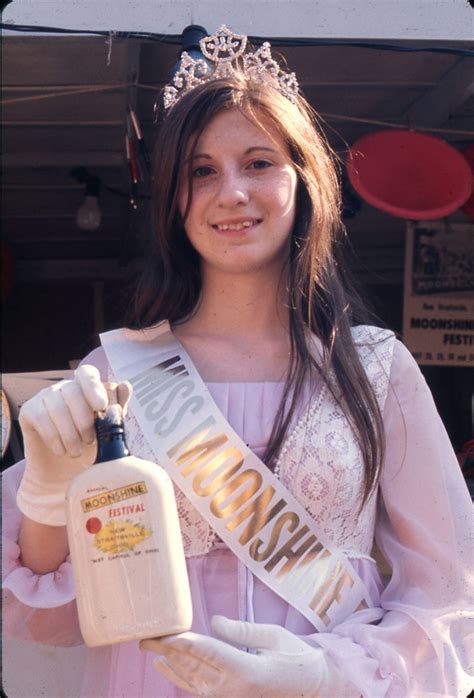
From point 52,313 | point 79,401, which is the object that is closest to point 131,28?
point 79,401

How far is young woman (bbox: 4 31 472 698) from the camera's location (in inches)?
59.7

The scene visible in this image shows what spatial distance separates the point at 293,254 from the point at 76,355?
4933 mm

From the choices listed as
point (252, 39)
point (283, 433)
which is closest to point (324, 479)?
point (283, 433)

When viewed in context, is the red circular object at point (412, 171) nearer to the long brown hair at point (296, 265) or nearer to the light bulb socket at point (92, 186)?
the light bulb socket at point (92, 186)

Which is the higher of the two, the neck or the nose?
the nose

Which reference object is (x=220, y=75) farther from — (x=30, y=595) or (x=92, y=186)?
(x=92, y=186)

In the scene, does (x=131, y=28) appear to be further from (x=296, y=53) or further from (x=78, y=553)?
(x=78, y=553)

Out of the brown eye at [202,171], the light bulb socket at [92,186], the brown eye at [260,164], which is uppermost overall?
the light bulb socket at [92,186]

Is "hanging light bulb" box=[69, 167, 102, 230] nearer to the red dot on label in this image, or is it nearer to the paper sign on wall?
the paper sign on wall

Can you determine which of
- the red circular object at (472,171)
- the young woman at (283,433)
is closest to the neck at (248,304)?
the young woman at (283,433)

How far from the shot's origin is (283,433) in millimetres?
1616

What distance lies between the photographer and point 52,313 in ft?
20.8

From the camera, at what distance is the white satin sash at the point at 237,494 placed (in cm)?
161

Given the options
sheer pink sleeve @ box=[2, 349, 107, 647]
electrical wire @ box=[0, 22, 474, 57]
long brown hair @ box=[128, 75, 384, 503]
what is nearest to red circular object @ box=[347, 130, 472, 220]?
electrical wire @ box=[0, 22, 474, 57]
